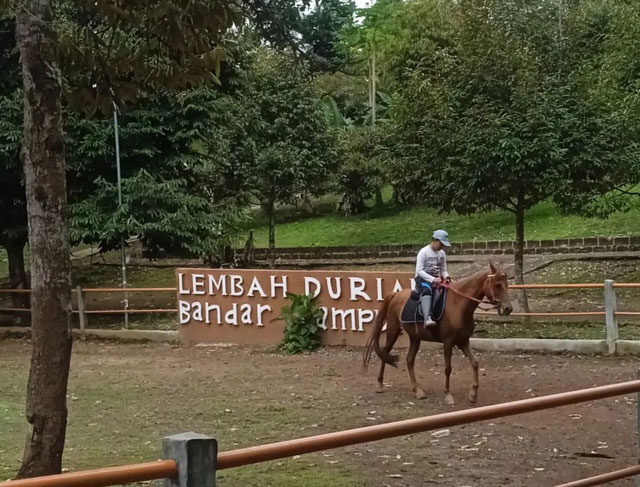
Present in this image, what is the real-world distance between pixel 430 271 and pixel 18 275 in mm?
12963

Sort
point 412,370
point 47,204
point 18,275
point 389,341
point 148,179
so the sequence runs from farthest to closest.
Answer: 1. point 18,275
2. point 148,179
3. point 389,341
4. point 412,370
5. point 47,204

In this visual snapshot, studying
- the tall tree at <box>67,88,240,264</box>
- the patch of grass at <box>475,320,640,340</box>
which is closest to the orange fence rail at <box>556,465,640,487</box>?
the patch of grass at <box>475,320,640,340</box>

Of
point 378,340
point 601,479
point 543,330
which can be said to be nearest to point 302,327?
point 378,340

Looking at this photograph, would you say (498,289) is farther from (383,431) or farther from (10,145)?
(10,145)

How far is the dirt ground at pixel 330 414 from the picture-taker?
24.8 ft

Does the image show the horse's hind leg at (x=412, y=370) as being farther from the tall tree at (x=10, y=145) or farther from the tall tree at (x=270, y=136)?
the tall tree at (x=270, y=136)

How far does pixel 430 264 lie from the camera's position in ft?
36.6

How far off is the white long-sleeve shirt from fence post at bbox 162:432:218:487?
830cm

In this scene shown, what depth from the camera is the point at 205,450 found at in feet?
9.29

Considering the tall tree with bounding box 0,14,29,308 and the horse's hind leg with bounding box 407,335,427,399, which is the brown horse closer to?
the horse's hind leg with bounding box 407,335,427,399

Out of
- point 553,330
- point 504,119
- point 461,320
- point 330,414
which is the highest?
point 504,119

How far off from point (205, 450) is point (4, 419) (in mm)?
8209

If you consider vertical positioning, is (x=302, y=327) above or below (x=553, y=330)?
above

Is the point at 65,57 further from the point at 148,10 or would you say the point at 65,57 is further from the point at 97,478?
the point at 97,478
